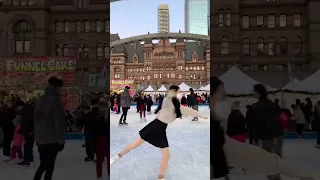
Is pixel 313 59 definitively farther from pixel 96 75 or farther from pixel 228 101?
pixel 96 75

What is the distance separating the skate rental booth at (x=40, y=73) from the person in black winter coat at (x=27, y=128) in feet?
1.55

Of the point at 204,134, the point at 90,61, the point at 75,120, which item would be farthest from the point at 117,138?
the point at 90,61

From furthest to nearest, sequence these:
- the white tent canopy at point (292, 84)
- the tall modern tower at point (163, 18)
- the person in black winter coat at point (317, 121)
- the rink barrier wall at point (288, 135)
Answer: the tall modern tower at point (163, 18)
the person in black winter coat at point (317, 121)
the rink barrier wall at point (288, 135)
the white tent canopy at point (292, 84)

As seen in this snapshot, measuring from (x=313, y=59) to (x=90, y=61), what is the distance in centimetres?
305

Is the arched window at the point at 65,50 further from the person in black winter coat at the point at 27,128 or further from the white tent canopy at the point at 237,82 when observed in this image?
the white tent canopy at the point at 237,82

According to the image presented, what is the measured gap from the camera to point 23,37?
186 inches

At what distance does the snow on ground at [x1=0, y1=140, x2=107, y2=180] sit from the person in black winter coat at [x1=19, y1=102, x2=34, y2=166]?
0.53 ft

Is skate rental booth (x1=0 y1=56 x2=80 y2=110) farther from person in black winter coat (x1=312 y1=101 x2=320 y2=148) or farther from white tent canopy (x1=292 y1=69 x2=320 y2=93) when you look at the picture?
person in black winter coat (x1=312 y1=101 x2=320 y2=148)

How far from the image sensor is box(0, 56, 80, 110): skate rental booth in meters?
4.60

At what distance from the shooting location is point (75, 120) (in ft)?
16.7

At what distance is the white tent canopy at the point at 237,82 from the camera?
14.3 feet

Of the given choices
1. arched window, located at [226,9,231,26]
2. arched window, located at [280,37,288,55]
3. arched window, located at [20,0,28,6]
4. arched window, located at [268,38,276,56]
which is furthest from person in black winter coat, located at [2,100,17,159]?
A: arched window, located at [280,37,288,55]

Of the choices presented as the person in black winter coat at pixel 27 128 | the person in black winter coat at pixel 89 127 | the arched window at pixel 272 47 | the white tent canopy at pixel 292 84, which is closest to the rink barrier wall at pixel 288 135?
the person in black winter coat at pixel 89 127

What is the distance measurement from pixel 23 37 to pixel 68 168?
2032 millimetres
